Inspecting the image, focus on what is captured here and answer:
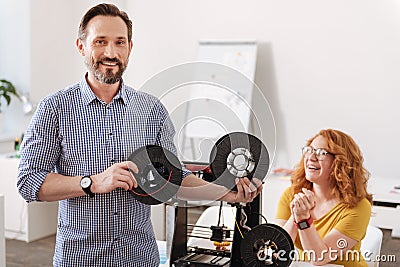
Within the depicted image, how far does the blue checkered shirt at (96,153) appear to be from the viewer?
195cm

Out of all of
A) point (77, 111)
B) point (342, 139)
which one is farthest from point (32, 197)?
point (342, 139)

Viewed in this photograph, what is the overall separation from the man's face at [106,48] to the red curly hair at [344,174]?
108cm

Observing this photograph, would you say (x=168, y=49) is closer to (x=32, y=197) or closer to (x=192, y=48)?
(x=192, y=48)

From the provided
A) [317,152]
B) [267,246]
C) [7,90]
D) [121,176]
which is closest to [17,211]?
[7,90]

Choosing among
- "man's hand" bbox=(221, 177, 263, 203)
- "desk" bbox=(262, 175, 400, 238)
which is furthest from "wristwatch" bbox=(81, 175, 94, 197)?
"desk" bbox=(262, 175, 400, 238)

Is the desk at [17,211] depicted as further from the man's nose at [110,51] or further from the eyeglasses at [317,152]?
the man's nose at [110,51]

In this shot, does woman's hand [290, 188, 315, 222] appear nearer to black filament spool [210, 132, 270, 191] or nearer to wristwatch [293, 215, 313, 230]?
wristwatch [293, 215, 313, 230]

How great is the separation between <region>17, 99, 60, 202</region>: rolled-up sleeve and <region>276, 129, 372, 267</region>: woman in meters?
0.93

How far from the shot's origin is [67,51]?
614cm

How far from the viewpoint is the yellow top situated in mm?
2445

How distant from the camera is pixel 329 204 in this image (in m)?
2.60

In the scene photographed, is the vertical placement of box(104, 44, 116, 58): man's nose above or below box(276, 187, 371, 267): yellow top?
above

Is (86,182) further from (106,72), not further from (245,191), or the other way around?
(245,191)

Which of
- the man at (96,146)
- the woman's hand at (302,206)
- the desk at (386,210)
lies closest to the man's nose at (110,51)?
the man at (96,146)
